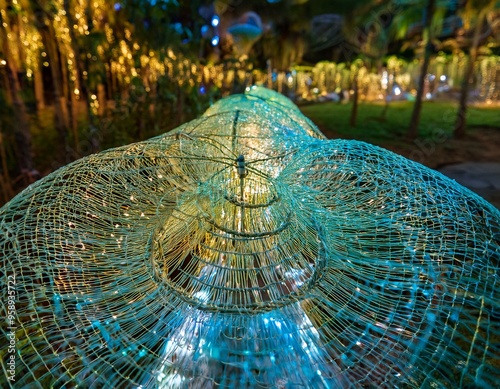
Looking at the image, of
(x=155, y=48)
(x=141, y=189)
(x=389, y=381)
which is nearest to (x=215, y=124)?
(x=141, y=189)

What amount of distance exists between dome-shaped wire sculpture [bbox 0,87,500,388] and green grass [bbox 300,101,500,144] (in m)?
5.29

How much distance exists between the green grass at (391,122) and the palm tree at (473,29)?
1.18 feet

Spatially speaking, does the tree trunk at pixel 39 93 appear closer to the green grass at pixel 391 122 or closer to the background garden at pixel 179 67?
the background garden at pixel 179 67

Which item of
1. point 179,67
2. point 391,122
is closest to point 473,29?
point 391,122

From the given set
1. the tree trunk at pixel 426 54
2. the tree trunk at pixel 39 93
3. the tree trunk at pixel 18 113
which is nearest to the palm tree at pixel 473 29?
the tree trunk at pixel 426 54

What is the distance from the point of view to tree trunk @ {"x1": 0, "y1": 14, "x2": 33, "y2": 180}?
104 inches

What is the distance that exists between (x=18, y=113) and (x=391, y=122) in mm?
6542

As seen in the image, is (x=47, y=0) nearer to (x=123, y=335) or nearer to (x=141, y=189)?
(x=141, y=189)

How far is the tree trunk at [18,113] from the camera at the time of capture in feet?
8.66

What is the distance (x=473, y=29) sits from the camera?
20.8 feet

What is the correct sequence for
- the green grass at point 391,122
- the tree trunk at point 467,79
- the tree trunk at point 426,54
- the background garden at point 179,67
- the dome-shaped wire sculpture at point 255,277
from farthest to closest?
the green grass at point 391,122 → the tree trunk at point 467,79 → the tree trunk at point 426,54 → the background garden at point 179,67 → the dome-shaped wire sculpture at point 255,277

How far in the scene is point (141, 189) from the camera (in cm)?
111

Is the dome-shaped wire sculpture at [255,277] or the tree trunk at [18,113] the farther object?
the tree trunk at [18,113]

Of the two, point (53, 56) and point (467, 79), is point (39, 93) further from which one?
point (467, 79)
